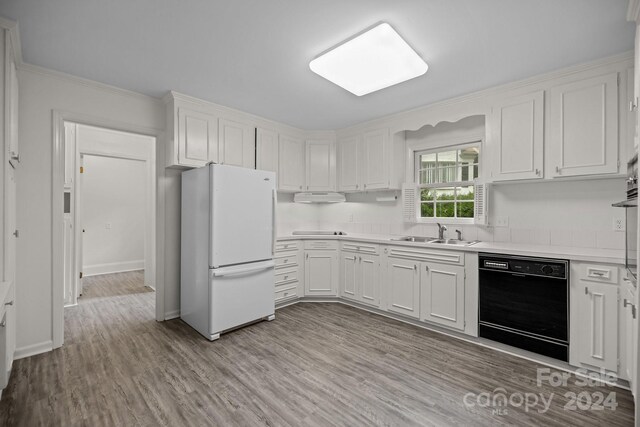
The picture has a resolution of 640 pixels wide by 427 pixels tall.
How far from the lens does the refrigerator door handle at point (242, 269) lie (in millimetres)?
2921

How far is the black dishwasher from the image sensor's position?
2.36m

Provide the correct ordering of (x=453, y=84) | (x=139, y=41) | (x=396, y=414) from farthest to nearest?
→ (x=453, y=84)
(x=139, y=41)
(x=396, y=414)

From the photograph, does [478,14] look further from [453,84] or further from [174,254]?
[174,254]

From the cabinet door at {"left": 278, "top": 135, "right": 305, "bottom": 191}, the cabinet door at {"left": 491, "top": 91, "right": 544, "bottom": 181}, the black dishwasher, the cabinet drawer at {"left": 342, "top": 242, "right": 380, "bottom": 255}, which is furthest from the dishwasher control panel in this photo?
the cabinet door at {"left": 278, "top": 135, "right": 305, "bottom": 191}

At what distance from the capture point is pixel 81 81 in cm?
281

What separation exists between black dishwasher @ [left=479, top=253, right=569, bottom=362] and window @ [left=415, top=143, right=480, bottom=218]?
1.03 m

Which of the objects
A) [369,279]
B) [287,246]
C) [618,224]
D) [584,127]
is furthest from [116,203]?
[618,224]

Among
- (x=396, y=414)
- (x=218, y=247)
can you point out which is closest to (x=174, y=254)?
(x=218, y=247)

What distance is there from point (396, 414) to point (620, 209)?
257 centimetres

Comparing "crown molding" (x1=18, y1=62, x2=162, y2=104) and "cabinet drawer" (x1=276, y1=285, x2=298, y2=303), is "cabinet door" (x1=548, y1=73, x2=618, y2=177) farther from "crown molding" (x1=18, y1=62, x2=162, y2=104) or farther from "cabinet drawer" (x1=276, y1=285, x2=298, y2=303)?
"crown molding" (x1=18, y1=62, x2=162, y2=104)

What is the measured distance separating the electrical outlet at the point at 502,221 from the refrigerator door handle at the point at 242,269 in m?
2.53

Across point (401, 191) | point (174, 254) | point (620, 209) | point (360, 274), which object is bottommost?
point (360, 274)

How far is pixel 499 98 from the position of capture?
296 centimetres

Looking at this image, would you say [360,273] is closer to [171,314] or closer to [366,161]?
[366,161]
